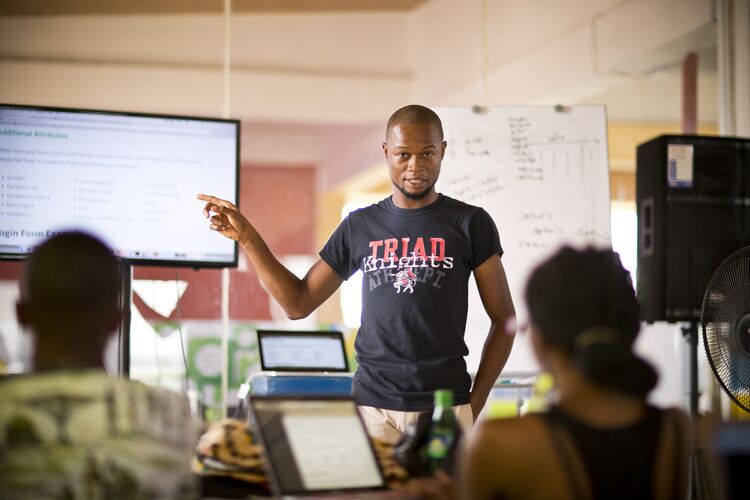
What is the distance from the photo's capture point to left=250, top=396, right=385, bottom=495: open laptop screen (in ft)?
5.28

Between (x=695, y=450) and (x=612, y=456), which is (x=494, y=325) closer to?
(x=612, y=456)

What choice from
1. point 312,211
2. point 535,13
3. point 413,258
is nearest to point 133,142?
point 413,258

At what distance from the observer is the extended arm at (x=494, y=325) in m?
2.69

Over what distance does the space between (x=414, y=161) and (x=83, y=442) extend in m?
1.51

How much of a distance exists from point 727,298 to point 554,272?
188 cm

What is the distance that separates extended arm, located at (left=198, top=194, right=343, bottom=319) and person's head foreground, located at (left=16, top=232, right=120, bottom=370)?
1210 mm

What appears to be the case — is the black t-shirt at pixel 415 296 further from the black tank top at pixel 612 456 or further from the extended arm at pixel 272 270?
the black tank top at pixel 612 456

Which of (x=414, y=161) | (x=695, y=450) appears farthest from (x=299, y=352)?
(x=695, y=450)

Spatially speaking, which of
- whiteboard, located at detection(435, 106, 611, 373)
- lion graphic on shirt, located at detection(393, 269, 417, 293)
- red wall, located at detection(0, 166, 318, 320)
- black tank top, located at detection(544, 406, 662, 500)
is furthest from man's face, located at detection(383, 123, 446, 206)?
whiteboard, located at detection(435, 106, 611, 373)

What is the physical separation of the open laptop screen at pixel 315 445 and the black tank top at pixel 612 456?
41cm

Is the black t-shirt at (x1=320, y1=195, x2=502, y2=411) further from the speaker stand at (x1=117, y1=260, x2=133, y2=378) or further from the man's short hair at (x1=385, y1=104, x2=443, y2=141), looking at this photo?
the speaker stand at (x1=117, y1=260, x2=133, y2=378)

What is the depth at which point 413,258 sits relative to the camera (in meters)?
2.64

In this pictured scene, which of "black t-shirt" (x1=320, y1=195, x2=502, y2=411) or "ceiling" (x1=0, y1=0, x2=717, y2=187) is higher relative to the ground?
"ceiling" (x1=0, y1=0, x2=717, y2=187)

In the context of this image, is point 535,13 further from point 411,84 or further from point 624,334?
point 624,334
